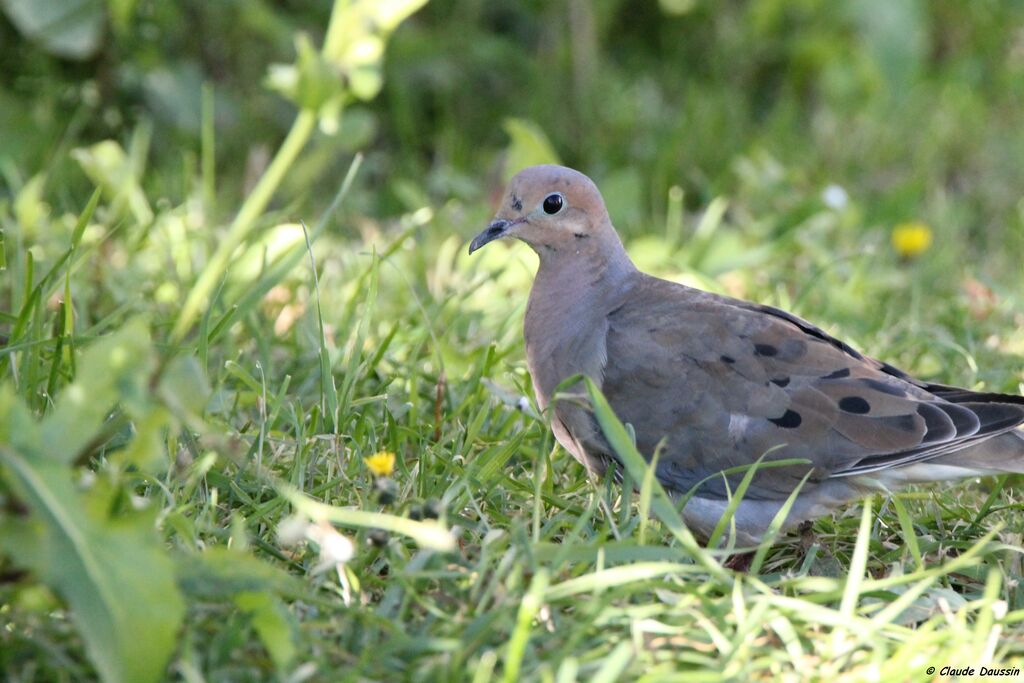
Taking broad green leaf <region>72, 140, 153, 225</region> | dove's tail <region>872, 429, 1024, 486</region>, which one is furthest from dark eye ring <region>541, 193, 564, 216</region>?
broad green leaf <region>72, 140, 153, 225</region>

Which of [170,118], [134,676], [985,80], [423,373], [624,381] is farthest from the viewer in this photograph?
[985,80]

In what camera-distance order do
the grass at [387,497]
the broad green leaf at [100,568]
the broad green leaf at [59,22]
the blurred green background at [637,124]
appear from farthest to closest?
1. the blurred green background at [637,124]
2. the broad green leaf at [59,22]
3. the grass at [387,497]
4. the broad green leaf at [100,568]

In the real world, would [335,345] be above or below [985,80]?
below

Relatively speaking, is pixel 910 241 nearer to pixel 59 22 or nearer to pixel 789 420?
pixel 789 420

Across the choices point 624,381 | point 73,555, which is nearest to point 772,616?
point 624,381

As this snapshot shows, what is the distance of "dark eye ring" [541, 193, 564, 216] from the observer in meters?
3.29

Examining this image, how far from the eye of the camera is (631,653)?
2.07 metres

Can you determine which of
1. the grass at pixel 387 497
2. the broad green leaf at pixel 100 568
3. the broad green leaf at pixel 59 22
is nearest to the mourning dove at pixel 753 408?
the grass at pixel 387 497

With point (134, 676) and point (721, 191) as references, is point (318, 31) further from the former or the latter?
point (134, 676)

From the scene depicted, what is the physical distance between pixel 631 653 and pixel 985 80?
5101mm

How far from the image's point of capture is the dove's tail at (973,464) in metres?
2.85
